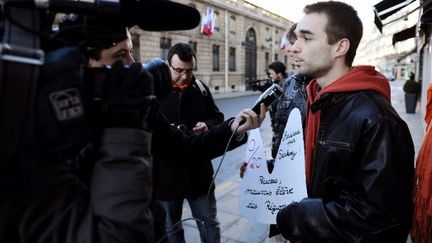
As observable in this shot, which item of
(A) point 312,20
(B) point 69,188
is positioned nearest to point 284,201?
(A) point 312,20

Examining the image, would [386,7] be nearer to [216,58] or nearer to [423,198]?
[423,198]

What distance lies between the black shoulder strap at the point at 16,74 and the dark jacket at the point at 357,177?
119cm

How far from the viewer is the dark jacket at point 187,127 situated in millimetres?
2635

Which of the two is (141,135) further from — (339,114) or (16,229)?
(339,114)

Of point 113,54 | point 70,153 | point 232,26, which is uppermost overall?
point 232,26

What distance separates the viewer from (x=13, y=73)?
68cm

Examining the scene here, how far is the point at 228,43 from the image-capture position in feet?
97.5

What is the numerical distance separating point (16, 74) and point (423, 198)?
168 centimetres

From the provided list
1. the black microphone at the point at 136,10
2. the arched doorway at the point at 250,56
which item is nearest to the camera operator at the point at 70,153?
the black microphone at the point at 136,10

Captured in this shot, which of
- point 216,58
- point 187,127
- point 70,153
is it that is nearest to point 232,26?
point 216,58

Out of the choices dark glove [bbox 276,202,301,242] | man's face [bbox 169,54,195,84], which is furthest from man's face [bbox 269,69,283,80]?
dark glove [bbox 276,202,301,242]

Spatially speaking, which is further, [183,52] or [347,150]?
[183,52]

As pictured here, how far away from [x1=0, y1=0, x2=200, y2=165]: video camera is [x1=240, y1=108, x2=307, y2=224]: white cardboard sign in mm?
1032

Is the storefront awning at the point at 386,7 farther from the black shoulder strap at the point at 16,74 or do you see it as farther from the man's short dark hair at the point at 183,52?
the black shoulder strap at the point at 16,74
